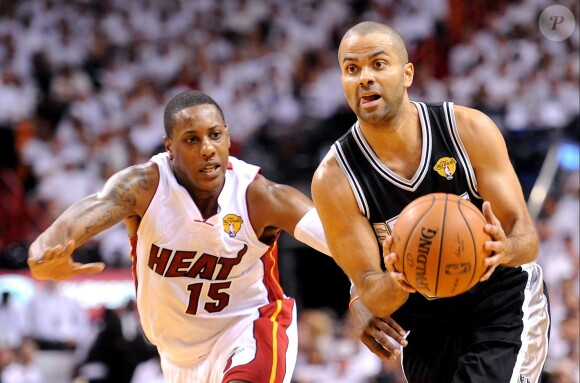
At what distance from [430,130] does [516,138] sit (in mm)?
7456

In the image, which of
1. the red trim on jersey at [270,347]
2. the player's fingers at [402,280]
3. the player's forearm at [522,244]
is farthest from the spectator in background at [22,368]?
the player's forearm at [522,244]

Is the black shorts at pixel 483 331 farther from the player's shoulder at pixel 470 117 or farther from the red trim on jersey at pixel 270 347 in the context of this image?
the red trim on jersey at pixel 270 347

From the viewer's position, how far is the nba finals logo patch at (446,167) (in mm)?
4375

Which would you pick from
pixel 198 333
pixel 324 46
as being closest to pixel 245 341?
pixel 198 333

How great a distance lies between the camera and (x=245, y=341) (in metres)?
5.37

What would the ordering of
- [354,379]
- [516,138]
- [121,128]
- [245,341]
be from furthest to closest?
[121,128], [516,138], [354,379], [245,341]

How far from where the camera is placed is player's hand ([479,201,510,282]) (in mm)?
3756

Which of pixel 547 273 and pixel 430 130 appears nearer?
pixel 430 130

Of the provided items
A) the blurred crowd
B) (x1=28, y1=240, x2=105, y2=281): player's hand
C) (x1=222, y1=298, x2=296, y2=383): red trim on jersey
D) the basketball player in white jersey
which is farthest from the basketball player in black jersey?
the blurred crowd

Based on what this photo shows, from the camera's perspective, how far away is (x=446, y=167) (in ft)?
14.4

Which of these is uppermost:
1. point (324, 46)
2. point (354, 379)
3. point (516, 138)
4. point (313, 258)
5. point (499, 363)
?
point (324, 46)

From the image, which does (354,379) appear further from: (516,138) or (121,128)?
(121,128)

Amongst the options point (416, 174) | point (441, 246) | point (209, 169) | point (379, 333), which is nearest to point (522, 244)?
point (441, 246)

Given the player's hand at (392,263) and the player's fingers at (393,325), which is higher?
the player's hand at (392,263)
